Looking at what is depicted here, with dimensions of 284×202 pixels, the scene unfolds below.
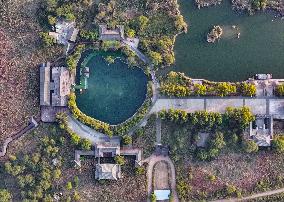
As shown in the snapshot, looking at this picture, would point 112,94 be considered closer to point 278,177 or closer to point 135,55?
point 135,55

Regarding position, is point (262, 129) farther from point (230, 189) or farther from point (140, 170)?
point (140, 170)

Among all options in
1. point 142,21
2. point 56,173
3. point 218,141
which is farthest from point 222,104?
point 56,173

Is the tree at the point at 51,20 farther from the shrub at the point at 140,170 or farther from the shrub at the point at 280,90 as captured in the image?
the shrub at the point at 280,90

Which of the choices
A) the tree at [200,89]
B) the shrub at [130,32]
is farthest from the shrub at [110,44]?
the tree at [200,89]

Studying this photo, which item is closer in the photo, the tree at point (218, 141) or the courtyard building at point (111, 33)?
the tree at point (218, 141)

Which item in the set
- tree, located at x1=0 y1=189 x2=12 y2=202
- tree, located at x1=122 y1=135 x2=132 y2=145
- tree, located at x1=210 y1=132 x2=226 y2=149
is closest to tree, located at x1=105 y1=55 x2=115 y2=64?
tree, located at x1=122 y1=135 x2=132 y2=145

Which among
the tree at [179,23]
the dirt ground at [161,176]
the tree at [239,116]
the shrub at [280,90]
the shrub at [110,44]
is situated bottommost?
the dirt ground at [161,176]
